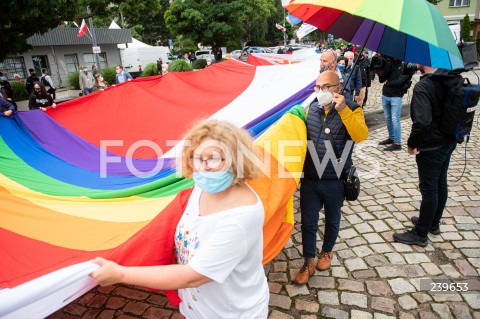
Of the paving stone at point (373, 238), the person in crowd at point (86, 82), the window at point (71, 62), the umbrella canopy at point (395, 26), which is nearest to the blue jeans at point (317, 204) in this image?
the paving stone at point (373, 238)

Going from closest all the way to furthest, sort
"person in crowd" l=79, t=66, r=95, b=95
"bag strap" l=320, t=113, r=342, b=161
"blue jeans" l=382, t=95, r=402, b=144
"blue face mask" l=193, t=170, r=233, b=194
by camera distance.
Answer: "blue face mask" l=193, t=170, r=233, b=194 < "bag strap" l=320, t=113, r=342, b=161 < "blue jeans" l=382, t=95, r=402, b=144 < "person in crowd" l=79, t=66, r=95, b=95

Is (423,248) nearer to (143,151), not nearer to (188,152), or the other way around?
(188,152)

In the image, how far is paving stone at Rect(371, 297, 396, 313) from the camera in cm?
281

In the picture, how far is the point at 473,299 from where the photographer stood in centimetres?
285

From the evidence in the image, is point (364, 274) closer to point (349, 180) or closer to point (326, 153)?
point (349, 180)

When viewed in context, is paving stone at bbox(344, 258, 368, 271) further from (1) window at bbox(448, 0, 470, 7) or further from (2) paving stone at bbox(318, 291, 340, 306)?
(1) window at bbox(448, 0, 470, 7)

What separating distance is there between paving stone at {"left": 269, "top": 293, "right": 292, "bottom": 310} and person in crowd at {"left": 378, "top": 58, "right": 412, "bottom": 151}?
4.71 metres

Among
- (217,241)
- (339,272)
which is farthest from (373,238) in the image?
(217,241)

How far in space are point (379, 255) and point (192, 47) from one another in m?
39.0

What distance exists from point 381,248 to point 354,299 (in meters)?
0.95

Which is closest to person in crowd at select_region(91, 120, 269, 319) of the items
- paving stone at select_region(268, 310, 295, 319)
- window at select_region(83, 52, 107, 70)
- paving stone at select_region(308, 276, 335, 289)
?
paving stone at select_region(268, 310, 295, 319)

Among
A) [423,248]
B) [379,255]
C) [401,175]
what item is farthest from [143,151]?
[401,175]

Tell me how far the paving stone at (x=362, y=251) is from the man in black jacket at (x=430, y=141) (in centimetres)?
A: 59

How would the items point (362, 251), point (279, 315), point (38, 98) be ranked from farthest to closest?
point (38, 98) → point (362, 251) → point (279, 315)
